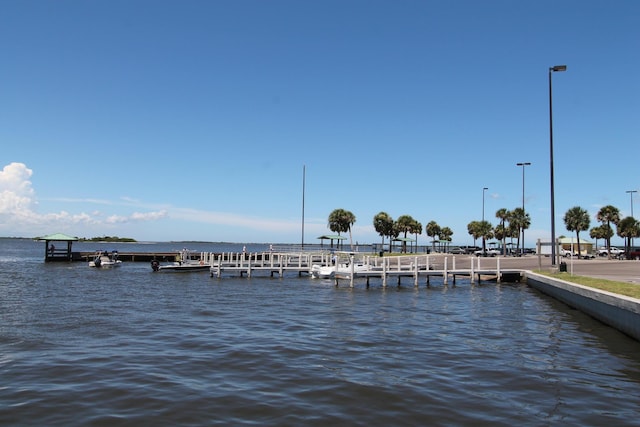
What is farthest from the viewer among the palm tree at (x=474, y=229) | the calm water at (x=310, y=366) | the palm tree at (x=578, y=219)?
the palm tree at (x=474, y=229)

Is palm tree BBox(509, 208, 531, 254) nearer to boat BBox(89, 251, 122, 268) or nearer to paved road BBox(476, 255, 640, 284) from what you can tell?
paved road BBox(476, 255, 640, 284)

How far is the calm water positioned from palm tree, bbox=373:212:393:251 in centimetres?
5761

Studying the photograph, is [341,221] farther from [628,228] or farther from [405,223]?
[628,228]

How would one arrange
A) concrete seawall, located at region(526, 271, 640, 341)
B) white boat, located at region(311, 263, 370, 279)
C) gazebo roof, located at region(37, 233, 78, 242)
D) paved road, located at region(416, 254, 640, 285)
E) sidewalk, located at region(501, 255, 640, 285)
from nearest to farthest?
concrete seawall, located at region(526, 271, 640, 341) < sidewalk, located at region(501, 255, 640, 285) < paved road, located at region(416, 254, 640, 285) < white boat, located at region(311, 263, 370, 279) < gazebo roof, located at region(37, 233, 78, 242)

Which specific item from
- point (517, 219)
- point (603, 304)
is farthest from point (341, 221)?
point (603, 304)

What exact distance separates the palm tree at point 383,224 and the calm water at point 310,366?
57608 millimetres

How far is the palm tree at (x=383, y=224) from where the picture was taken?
80938mm

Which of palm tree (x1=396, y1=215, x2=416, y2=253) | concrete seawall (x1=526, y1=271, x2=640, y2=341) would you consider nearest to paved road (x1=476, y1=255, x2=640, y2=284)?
concrete seawall (x1=526, y1=271, x2=640, y2=341)

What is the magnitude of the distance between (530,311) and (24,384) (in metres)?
20.4

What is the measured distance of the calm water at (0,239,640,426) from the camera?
852 cm

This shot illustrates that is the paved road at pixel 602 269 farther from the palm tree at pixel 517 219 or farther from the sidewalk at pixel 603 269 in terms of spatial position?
the palm tree at pixel 517 219

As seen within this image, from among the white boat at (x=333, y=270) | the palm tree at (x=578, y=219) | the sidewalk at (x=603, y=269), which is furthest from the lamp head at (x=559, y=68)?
the palm tree at (x=578, y=219)

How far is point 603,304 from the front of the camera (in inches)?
714

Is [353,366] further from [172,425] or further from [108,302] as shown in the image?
[108,302]
